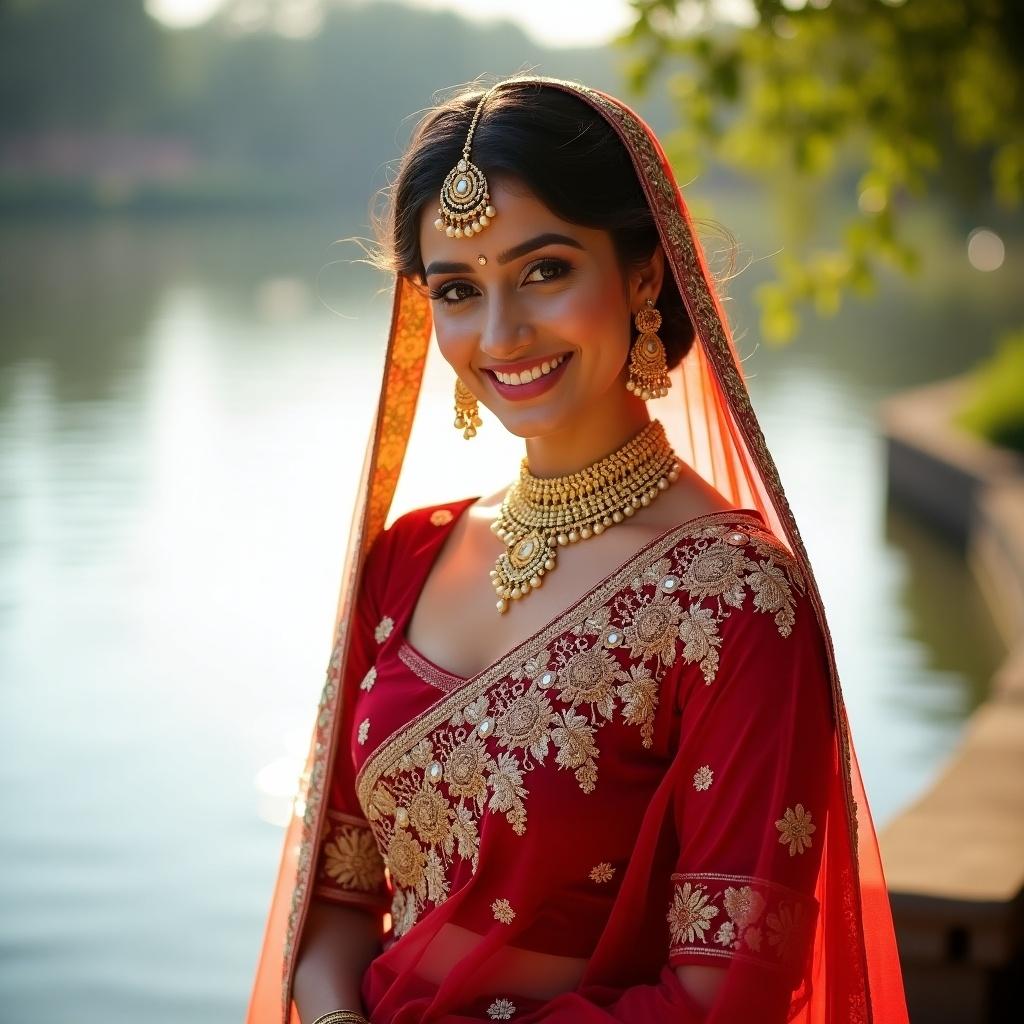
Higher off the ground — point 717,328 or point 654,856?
point 717,328

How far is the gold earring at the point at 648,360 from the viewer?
161 cm

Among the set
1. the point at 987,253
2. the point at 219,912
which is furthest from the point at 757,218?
the point at 219,912

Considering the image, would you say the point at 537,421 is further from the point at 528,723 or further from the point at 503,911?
the point at 503,911

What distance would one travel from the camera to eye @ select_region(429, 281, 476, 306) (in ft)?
5.19

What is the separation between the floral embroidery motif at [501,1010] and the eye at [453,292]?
69 centimetres

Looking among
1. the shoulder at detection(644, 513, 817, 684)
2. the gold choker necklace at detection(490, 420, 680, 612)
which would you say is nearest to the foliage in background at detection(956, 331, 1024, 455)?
the gold choker necklace at detection(490, 420, 680, 612)

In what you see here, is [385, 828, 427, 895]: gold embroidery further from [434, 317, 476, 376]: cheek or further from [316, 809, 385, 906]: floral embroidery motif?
[434, 317, 476, 376]: cheek

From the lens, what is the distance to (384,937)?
1736mm

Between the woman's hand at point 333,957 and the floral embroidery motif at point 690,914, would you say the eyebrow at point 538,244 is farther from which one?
the woman's hand at point 333,957

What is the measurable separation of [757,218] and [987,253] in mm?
11799

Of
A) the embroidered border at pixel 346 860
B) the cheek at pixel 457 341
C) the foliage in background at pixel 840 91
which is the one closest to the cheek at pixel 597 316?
the cheek at pixel 457 341

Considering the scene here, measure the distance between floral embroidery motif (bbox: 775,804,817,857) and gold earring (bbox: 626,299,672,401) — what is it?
451 mm

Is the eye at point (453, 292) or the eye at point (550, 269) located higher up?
the eye at point (453, 292)

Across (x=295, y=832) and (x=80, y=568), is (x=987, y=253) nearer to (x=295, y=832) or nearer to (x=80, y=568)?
(x=80, y=568)
